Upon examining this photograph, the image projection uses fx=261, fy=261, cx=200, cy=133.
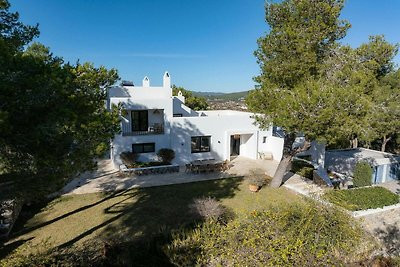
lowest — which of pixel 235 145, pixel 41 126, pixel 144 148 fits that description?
pixel 235 145

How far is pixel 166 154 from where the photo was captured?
877 inches

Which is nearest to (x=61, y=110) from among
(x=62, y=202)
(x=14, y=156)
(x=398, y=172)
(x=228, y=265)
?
(x=14, y=156)

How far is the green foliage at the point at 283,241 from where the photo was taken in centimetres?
587

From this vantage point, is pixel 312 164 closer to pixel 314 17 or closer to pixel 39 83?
pixel 314 17

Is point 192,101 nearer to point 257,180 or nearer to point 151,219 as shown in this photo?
point 257,180

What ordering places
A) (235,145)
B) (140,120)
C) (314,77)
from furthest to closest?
(235,145)
(140,120)
(314,77)

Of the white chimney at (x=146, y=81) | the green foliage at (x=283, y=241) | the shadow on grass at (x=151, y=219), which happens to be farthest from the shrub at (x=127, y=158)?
the green foliage at (x=283, y=241)

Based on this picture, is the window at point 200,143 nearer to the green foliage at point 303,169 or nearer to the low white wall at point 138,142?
the low white wall at point 138,142

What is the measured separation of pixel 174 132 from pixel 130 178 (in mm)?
5782

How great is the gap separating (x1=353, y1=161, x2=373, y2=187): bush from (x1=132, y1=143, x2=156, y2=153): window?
51.2 feet

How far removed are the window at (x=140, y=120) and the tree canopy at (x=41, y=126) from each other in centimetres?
1584

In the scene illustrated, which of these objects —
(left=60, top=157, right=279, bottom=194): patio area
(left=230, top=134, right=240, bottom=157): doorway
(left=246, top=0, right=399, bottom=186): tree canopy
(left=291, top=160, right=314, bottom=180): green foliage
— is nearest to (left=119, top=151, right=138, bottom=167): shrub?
(left=60, top=157, right=279, bottom=194): patio area

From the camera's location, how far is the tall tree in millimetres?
12531

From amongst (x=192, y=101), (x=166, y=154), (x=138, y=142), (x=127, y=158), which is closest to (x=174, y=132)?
(x=166, y=154)
